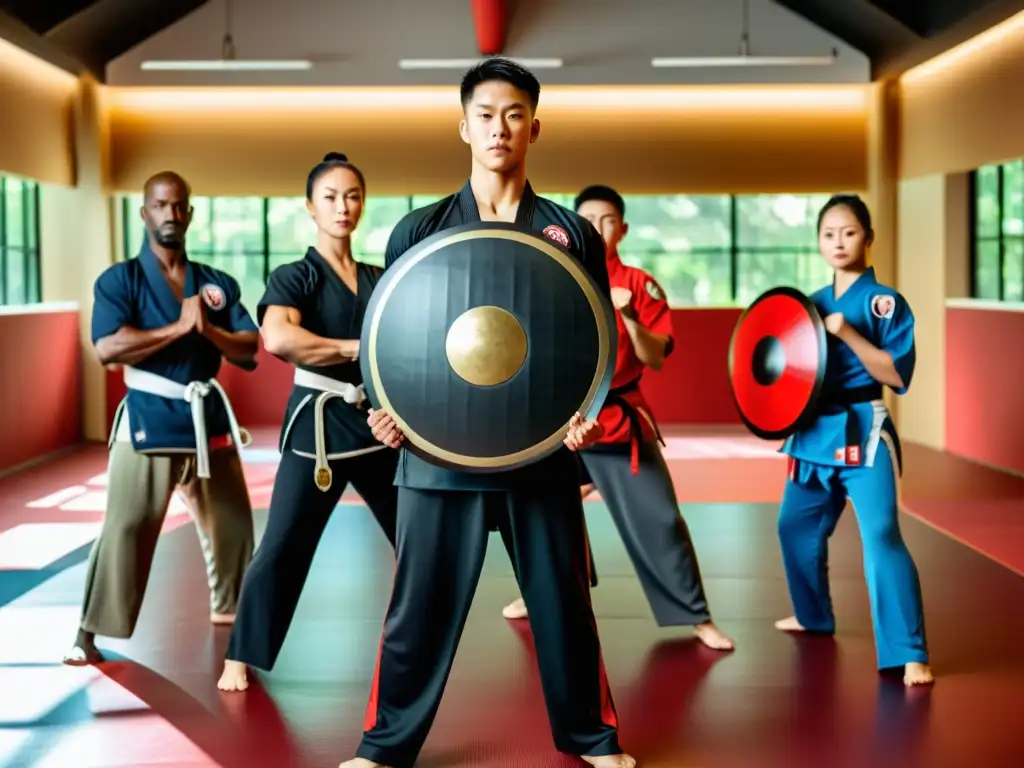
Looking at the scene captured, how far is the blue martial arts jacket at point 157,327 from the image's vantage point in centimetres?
314

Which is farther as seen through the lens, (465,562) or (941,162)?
(941,162)

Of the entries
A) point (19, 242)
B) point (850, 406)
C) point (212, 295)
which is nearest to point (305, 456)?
point (212, 295)

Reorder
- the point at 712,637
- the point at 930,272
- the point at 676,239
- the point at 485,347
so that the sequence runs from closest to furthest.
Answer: the point at 485,347
the point at 712,637
the point at 930,272
the point at 676,239

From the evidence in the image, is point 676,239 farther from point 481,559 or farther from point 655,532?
point 481,559

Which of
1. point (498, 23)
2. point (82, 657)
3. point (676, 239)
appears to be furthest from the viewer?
point (676, 239)

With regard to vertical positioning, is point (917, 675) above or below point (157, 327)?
below

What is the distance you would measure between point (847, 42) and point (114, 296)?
23.1 feet

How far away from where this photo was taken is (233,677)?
2973 millimetres

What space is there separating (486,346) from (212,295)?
1414 mm

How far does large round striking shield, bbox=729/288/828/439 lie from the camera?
3098mm

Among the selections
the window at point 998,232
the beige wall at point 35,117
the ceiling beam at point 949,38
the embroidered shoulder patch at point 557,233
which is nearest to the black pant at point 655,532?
the embroidered shoulder patch at point 557,233

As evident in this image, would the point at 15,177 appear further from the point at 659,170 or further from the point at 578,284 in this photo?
the point at 578,284

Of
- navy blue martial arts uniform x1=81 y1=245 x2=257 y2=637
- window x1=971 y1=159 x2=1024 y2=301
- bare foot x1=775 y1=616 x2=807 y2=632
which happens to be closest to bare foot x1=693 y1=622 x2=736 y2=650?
bare foot x1=775 y1=616 x2=807 y2=632

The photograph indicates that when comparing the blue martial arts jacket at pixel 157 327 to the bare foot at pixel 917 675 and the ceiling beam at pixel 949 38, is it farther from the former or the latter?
the ceiling beam at pixel 949 38
